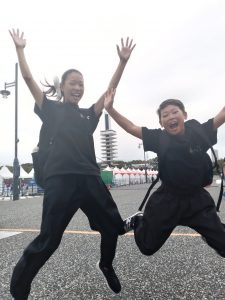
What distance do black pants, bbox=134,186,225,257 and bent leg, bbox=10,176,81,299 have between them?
2.04 ft

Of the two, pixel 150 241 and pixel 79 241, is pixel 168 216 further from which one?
pixel 79 241

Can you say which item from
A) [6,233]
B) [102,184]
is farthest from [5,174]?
[102,184]

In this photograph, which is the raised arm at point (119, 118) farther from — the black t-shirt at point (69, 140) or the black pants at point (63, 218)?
the black pants at point (63, 218)

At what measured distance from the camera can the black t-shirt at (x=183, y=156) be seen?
243 centimetres

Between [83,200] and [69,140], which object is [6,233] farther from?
[69,140]

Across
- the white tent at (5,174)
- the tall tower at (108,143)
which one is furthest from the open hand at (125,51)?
the tall tower at (108,143)

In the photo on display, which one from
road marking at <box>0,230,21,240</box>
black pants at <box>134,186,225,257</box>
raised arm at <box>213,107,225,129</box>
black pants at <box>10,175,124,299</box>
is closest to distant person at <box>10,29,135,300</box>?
black pants at <box>10,175,124,299</box>

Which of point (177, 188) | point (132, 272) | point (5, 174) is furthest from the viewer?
point (5, 174)

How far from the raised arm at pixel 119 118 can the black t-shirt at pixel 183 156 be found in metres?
0.14

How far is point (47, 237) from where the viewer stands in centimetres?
222

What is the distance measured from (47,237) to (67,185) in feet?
1.30

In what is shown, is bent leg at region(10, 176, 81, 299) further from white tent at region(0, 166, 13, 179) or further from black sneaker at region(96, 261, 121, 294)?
white tent at region(0, 166, 13, 179)

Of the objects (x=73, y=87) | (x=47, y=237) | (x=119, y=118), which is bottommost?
(x=47, y=237)

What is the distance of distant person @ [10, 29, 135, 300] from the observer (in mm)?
2213
